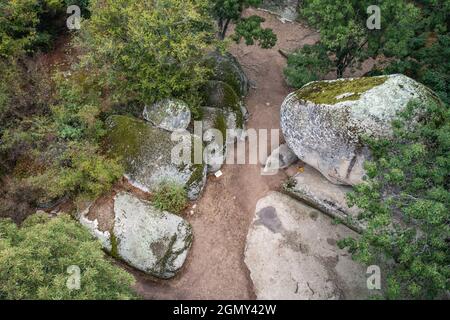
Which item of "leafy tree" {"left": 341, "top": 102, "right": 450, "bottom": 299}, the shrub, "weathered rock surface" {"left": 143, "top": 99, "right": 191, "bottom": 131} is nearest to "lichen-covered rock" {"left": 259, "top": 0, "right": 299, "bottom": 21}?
the shrub

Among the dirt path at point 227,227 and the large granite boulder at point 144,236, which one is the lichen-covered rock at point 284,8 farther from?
the large granite boulder at point 144,236

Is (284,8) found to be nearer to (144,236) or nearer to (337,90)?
(337,90)

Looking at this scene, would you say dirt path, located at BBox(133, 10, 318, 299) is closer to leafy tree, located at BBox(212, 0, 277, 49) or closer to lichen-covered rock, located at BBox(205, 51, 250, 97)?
lichen-covered rock, located at BBox(205, 51, 250, 97)

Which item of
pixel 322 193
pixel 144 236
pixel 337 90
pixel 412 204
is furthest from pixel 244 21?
pixel 412 204

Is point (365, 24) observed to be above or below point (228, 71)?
above

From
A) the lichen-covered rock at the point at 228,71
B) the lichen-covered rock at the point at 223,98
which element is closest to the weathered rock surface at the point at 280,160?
the lichen-covered rock at the point at 223,98
